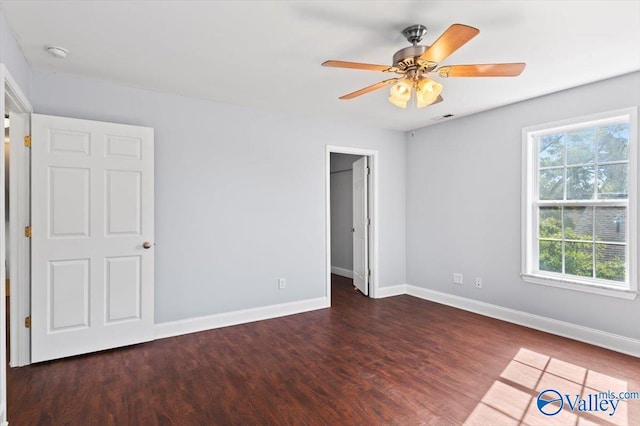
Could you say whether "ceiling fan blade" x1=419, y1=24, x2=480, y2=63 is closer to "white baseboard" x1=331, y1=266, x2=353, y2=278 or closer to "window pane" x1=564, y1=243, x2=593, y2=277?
"window pane" x1=564, y1=243, x2=593, y2=277

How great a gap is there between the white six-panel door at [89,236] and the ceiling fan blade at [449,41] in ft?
8.77

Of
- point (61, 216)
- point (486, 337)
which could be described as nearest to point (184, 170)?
point (61, 216)

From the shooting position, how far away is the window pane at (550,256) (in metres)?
3.72

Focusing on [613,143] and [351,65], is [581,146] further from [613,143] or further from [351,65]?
[351,65]

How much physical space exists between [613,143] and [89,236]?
16.1ft

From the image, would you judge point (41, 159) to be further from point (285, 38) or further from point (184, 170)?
point (285, 38)

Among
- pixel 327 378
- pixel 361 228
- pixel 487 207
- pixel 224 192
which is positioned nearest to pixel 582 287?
pixel 487 207

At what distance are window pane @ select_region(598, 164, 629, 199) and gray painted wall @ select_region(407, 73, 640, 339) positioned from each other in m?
0.56

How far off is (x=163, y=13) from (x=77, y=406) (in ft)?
8.60

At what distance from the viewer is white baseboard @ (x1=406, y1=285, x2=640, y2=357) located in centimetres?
317

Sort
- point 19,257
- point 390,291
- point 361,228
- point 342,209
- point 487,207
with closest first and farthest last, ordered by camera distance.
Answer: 1. point 19,257
2. point 487,207
3. point 390,291
4. point 361,228
5. point 342,209

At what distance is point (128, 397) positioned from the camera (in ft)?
8.07

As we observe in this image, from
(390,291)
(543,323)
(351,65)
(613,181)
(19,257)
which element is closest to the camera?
(351,65)

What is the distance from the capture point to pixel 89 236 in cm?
319
